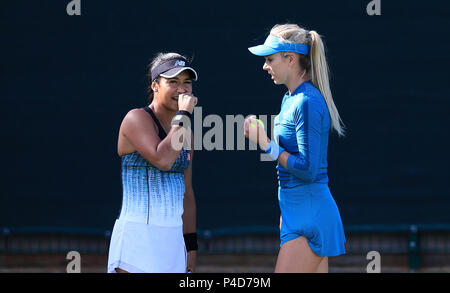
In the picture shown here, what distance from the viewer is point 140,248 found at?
344 centimetres

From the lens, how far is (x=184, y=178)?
3.85m

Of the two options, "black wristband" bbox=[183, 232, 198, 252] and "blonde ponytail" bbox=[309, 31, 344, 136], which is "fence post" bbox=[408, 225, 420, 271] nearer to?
"blonde ponytail" bbox=[309, 31, 344, 136]

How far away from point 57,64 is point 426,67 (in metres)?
3.93

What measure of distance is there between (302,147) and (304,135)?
6cm

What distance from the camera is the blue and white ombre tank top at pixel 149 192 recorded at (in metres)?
3.46

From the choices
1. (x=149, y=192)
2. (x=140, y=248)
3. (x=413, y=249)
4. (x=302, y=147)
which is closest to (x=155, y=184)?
(x=149, y=192)

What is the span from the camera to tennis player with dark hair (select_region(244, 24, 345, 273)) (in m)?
3.63

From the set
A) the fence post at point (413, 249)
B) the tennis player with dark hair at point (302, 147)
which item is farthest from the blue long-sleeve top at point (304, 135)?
the fence post at point (413, 249)

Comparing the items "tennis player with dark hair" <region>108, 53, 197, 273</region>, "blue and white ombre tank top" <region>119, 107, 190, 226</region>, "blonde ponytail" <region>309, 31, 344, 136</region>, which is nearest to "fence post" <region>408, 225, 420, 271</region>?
"blonde ponytail" <region>309, 31, 344, 136</region>

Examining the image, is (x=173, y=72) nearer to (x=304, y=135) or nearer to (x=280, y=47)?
(x=280, y=47)

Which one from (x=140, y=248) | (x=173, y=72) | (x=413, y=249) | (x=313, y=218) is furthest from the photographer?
(x=413, y=249)
